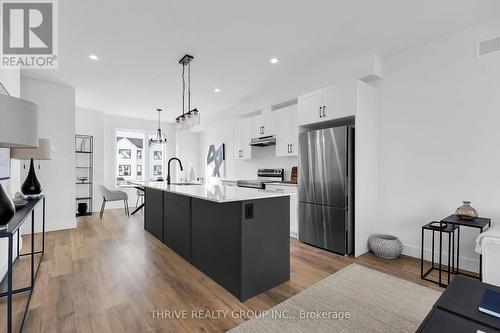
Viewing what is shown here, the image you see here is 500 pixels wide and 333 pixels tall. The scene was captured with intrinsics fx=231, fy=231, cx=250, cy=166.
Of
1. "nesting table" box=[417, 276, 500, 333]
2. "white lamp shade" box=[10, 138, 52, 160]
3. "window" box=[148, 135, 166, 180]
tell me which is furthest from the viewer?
"window" box=[148, 135, 166, 180]

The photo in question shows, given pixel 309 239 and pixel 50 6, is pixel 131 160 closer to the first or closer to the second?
pixel 50 6

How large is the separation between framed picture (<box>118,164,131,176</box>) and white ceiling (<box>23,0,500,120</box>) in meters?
3.24

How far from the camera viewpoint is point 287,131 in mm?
4281

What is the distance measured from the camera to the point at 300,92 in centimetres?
407

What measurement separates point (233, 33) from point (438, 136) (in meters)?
2.80

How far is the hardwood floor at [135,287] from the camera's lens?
5.88ft

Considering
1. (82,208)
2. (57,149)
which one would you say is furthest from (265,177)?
(82,208)

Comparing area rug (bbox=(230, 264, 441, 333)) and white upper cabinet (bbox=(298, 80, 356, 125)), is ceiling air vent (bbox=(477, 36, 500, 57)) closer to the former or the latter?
white upper cabinet (bbox=(298, 80, 356, 125))

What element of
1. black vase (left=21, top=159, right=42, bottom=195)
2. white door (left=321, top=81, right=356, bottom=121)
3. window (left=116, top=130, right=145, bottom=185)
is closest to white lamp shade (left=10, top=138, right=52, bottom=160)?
black vase (left=21, top=159, right=42, bottom=195)

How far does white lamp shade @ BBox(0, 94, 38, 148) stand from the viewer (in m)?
1.08

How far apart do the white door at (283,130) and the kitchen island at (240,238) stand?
198cm

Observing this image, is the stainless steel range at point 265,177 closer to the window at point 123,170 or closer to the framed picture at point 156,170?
the framed picture at point 156,170

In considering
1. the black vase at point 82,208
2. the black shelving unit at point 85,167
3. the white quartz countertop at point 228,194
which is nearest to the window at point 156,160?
the black shelving unit at point 85,167

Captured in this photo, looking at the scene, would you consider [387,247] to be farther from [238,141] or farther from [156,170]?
[156,170]
